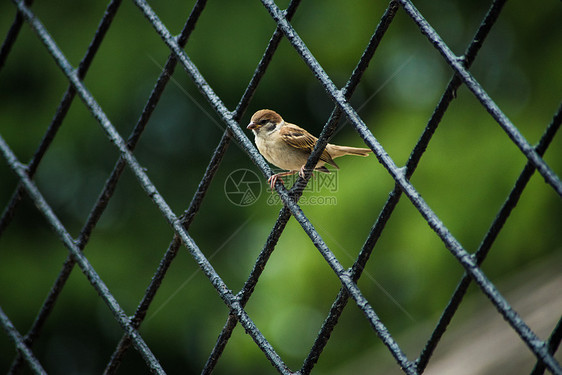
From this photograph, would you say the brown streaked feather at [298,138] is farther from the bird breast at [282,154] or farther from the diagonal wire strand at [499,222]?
the diagonal wire strand at [499,222]

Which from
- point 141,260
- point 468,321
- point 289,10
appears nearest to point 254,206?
point 141,260

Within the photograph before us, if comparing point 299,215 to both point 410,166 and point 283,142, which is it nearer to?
point 410,166

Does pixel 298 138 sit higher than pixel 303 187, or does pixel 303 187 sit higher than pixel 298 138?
pixel 298 138

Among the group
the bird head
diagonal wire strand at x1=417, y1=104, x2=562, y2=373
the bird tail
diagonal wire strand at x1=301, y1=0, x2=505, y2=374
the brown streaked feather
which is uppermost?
the bird head

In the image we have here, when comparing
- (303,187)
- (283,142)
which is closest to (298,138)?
(283,142)

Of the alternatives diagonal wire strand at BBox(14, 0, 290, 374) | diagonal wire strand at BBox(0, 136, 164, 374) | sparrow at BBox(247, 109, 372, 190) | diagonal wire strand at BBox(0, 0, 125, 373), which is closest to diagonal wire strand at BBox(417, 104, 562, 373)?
diagonal wire strand at BBox(14, 0, 290, 374)

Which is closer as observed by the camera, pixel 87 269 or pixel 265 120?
pixel 87 269

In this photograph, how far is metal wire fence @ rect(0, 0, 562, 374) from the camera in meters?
1.19

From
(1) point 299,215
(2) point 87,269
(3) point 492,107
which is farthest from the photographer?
(2) point 87,269

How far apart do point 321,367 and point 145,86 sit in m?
1.98

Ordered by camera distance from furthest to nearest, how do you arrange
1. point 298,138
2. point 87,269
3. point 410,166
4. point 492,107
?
point 298,138, point 87,269, point 410,166, point 492,107

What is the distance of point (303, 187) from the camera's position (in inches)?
61.3

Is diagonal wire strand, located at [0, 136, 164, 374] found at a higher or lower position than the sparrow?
lower

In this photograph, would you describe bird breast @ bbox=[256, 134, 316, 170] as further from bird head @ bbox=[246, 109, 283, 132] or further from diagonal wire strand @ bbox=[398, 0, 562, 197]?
diagonal wire strand @ bbox=[398, 0, 562, 197]
